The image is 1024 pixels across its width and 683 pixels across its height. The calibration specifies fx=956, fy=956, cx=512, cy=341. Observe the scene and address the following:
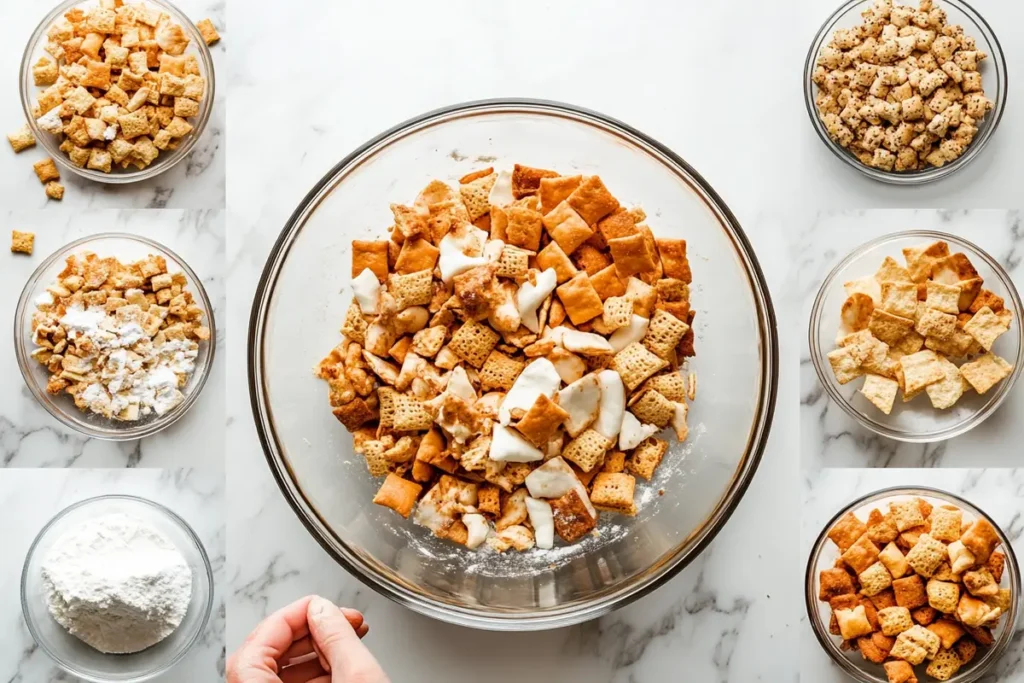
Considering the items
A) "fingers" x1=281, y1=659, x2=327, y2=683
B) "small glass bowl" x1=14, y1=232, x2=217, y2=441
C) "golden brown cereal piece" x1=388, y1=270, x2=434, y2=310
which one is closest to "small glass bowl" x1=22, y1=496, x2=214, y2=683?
"small glass bowl" x1=14, y1=232, x2=217, y2=441

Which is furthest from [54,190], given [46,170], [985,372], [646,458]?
[985,372]

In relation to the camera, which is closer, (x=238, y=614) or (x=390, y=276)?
(x=390, y=276)

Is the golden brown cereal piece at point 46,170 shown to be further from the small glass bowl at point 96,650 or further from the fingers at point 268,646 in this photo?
the fingers at point 268,646

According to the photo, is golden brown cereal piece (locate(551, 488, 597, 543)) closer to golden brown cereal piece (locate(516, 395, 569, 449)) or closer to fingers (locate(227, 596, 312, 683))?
golden brown cereal piece (locate(516, 395, 569, 449))

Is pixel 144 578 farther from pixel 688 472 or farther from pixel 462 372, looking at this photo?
pixel 688 472

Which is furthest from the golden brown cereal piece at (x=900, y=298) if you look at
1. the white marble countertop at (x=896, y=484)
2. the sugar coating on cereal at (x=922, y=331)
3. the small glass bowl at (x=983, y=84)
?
the white marble countertop at (x=896, y=484)

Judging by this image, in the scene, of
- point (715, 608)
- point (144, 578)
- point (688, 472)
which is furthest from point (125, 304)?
point (715, 608)
